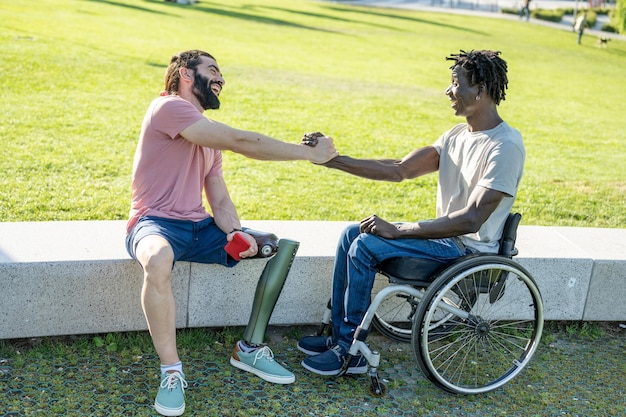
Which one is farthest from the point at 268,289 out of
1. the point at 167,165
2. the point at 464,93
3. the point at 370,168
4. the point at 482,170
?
the point at 464,93

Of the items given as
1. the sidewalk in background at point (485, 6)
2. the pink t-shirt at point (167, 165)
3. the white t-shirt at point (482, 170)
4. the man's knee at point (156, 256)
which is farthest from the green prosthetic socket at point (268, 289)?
the sidewalk in background at point (485, 6)

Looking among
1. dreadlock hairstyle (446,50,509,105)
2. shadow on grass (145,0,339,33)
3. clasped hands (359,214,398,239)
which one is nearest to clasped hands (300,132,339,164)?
clasped hands (359,214,398,239)

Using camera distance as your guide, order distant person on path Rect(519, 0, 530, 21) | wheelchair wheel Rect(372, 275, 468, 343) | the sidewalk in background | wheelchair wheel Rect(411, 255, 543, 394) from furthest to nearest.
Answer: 1. distant person on path Rect(519, 0, 530, 21)
2. the sidewalk in background
3. wheelchair wheel Rect(372, 275, 468, 343)
4. wheelchair wheel Rect(411, 255, 543, 394)

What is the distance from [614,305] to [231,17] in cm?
2476

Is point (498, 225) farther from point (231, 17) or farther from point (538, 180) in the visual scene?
point (231, 17)

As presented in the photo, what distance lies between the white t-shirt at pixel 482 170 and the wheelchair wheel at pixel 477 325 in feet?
0.69

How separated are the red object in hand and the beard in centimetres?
73

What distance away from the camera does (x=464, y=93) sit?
407 cm

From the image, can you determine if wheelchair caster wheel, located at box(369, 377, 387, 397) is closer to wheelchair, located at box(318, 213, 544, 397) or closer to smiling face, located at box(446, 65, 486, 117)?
wheelchair, located at box(318, 213, 544, 397)

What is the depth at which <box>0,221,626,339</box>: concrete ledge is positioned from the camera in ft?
13.2

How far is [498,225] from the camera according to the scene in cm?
400

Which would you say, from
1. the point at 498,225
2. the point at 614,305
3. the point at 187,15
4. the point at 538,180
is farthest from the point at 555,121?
the point at 187,15

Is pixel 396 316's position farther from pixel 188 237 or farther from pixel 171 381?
pixel 171 381

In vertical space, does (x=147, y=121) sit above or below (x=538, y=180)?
above
